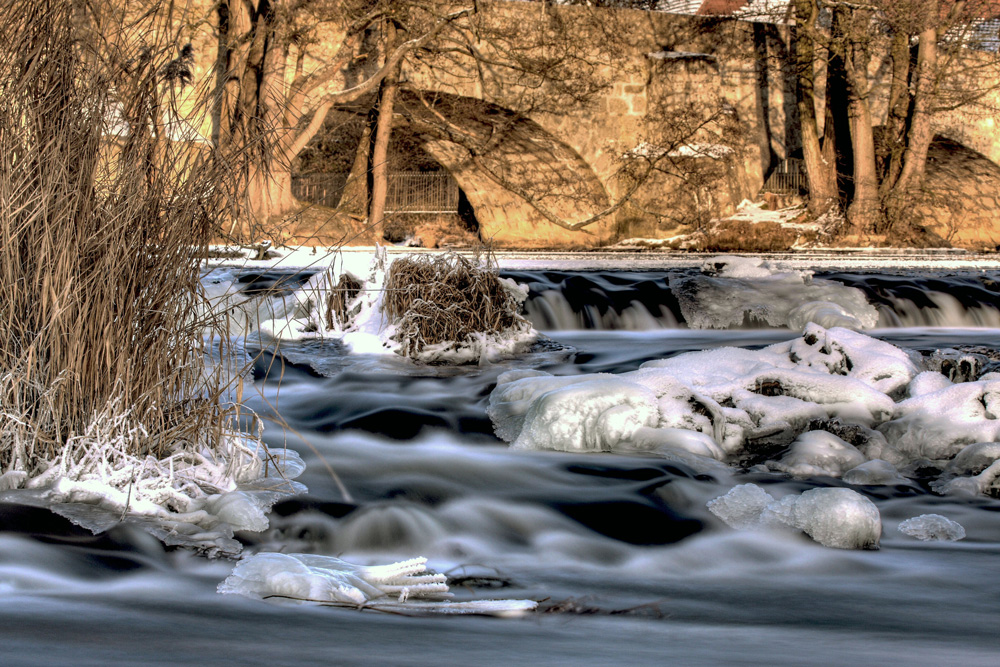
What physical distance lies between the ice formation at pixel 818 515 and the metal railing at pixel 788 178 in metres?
15.0

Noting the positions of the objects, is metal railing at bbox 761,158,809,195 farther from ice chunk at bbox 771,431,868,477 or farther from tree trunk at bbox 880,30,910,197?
ice chunk at bbox 771,431,868,477

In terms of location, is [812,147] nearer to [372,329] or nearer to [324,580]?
[372,329]

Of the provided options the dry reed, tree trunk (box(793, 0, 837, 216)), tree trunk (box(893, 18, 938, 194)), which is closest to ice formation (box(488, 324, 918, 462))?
the dry reed

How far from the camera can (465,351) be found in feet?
17.8

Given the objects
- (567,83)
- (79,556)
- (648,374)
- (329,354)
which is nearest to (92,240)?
(79,556)

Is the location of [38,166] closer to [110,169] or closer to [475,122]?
[110,169]

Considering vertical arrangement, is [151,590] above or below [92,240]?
below

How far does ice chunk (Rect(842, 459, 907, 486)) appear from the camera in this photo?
10.8ft

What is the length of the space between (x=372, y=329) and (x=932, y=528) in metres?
3.65

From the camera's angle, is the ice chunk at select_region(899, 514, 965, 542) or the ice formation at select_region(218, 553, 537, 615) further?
the ice chunk at select_region(899, 514, 965, 542)

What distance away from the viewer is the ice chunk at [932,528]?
286 centimetres

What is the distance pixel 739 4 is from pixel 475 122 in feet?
19.1

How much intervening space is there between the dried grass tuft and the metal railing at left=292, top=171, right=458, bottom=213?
11952 millimetres

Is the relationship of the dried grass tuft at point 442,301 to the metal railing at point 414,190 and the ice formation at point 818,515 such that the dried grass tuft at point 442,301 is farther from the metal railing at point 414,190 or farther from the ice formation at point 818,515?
the metal railing at point 414,190
